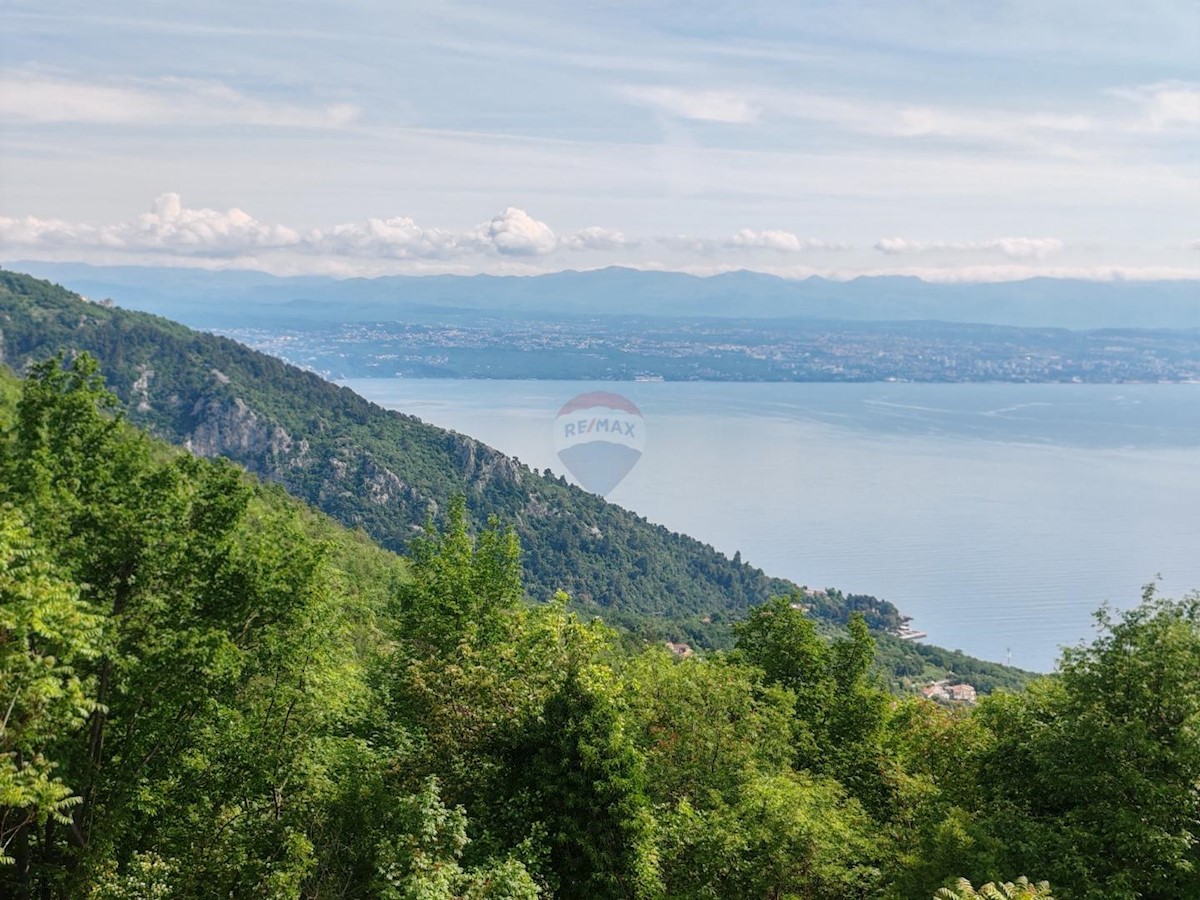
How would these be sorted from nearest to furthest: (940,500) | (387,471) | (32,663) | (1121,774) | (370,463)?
(32,663)
(1121,774)
(387,471)
(370,463)
(940,500)

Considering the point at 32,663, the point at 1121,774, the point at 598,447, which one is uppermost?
the point at 32,663

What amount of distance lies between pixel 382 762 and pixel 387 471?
296 feet

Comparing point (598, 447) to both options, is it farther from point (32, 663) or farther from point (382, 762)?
point (32, 663)

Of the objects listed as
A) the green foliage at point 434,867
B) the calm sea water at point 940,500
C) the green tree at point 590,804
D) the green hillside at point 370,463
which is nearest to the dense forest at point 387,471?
the green hillside at point 370,463

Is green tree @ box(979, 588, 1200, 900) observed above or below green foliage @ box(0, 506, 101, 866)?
below

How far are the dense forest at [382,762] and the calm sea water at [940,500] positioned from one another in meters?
66.2

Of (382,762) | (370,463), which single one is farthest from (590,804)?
(370,463)

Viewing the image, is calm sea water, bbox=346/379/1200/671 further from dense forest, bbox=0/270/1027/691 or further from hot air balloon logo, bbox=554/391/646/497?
hot air balloon logo, bbox=554/391/646/497

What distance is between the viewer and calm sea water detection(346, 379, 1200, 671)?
88.8m

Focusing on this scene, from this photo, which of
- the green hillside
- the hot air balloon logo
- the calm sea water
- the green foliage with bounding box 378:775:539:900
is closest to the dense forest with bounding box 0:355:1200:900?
the green foliage with bounding box 378:775:539:900

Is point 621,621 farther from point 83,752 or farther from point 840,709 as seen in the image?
point 83,752

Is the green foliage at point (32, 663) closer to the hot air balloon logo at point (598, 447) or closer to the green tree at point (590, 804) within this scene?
the green tree at point (590, 804)

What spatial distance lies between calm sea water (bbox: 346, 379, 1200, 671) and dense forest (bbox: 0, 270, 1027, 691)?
446 inches

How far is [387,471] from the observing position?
9888 cm
